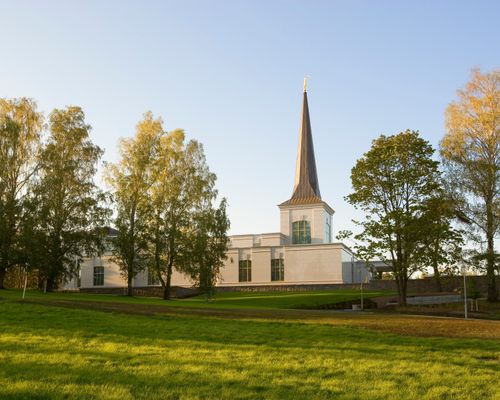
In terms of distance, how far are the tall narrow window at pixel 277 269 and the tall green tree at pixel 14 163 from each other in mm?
33211

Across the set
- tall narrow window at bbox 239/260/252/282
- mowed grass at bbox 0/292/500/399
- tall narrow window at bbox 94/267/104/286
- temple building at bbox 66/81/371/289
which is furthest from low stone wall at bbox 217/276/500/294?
mowed grass at bbox 0/292/500/399

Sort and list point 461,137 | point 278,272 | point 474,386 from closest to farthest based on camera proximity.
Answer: point 474,386
point 461,137
point 278,272

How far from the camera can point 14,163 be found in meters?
45.3

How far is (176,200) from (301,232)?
32.7 m

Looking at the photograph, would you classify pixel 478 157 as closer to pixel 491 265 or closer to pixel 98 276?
pixel 491 265

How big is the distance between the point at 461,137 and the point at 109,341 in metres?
32.7

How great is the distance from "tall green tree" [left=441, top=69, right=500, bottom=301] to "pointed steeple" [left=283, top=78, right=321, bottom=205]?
34.0 meters

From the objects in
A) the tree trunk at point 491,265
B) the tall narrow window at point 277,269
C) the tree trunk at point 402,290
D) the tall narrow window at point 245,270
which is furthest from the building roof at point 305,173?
the tree trunk at point 402,290

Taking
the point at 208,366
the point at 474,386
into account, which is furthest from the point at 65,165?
the point at 474,386

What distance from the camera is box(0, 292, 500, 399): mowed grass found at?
971 centimetres

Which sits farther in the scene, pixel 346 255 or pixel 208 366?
pixel 346 255

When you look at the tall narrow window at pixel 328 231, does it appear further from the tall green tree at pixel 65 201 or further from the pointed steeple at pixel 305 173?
the tall green tree at pixel 65 201

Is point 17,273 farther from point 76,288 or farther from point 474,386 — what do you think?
point 474,386

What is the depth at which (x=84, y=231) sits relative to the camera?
45.4 meters
